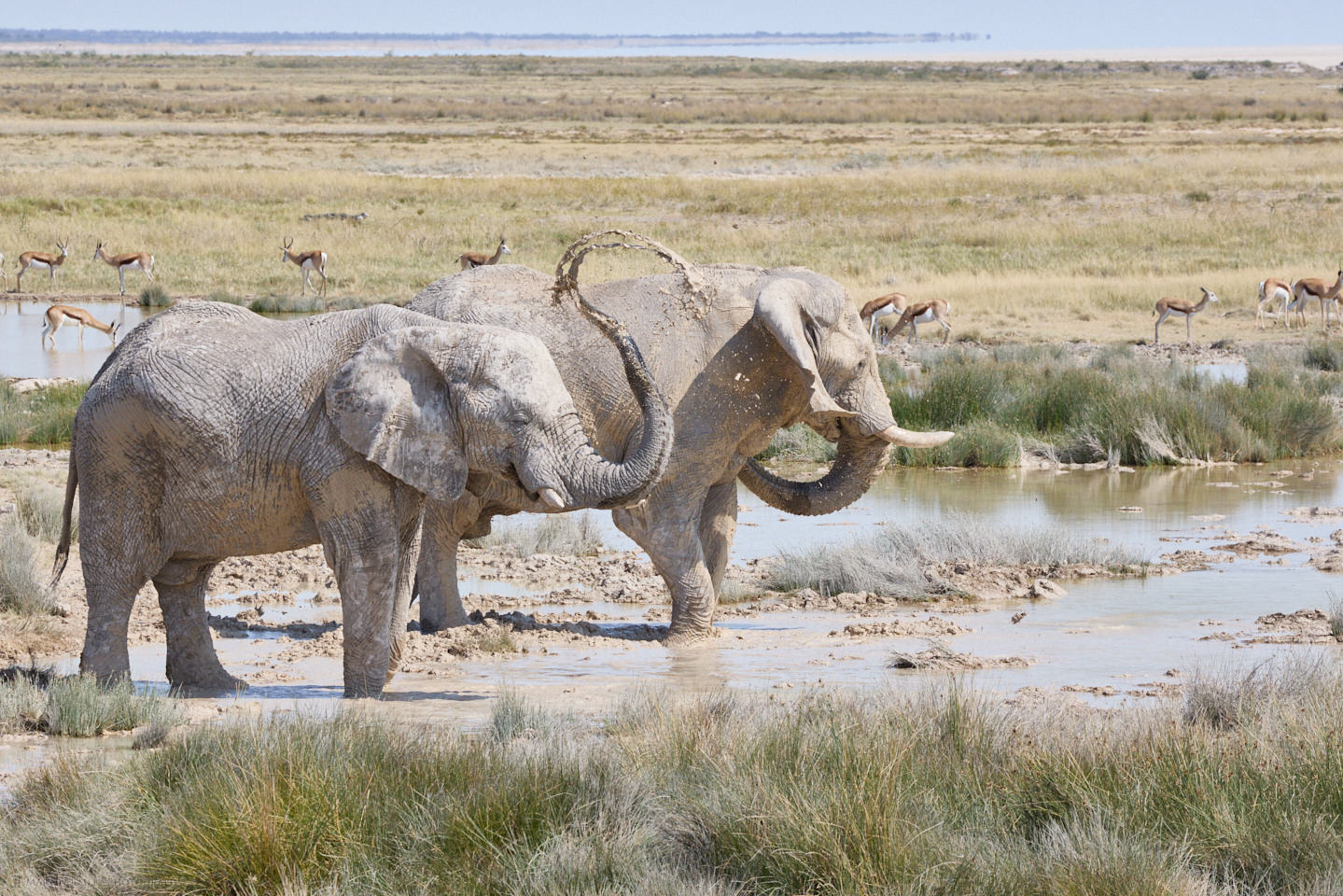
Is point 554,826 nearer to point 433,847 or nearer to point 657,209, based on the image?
point 433,847

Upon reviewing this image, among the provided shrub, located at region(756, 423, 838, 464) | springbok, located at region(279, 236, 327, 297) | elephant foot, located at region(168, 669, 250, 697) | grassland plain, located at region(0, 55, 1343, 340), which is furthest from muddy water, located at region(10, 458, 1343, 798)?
springbok, located at region(279, 236, 327, 297)

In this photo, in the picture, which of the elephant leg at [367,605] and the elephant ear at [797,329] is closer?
the elephant leg at [367,605]

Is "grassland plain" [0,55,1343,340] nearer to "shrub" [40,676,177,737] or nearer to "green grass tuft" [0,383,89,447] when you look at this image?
"green grass tuft" [0,383,89,447]

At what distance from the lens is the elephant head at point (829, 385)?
8969mm

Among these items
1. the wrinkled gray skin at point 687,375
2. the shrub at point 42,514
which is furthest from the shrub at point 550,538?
the shrub at point 42,514

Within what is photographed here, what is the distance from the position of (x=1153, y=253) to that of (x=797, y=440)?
784 inches

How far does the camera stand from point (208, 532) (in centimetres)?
735

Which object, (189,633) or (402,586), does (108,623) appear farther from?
(402,586)

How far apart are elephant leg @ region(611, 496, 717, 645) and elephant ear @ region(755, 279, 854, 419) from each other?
0.87 m

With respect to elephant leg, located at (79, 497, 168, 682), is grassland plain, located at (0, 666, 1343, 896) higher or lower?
lower

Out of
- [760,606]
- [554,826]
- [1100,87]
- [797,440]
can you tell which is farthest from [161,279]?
[1100,87]

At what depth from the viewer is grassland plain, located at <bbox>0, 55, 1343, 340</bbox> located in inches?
1268

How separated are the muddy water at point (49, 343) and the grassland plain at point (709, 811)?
15.4 m

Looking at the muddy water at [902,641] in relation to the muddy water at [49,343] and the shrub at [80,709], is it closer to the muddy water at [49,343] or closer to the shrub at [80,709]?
the shrub at [80,709]
